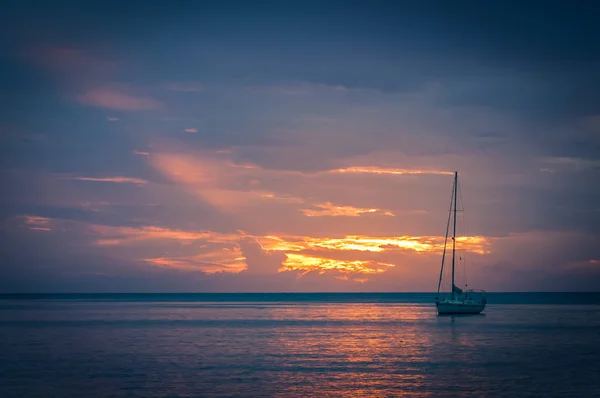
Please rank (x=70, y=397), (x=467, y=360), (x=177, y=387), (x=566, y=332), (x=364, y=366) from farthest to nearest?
(x=566, y=332)
(x=467, y=360)
(x=364, y=366)
(x=177, y=387)
(x=70, y=397)

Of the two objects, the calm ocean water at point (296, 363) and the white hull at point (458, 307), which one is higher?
the white hull at point (458, 307)

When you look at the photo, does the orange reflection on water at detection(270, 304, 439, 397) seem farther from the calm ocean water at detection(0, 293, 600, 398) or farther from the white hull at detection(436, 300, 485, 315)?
the white hull at detection(436, 300, 485, 315)

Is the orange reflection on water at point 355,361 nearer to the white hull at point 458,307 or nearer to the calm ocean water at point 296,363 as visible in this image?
the calm ocean water at point 296,363

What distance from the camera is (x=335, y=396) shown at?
126 feet

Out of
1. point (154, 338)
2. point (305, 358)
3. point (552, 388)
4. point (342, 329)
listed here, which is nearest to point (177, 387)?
point (305, 358)

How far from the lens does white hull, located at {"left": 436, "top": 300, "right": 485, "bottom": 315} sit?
122m

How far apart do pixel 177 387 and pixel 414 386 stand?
14089 millimetres

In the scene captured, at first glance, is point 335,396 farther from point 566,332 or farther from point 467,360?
point 566,332

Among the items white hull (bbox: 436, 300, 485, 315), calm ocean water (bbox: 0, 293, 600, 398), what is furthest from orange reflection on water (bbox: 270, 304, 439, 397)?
white hull (bbox: 436, 300, 485, 315)

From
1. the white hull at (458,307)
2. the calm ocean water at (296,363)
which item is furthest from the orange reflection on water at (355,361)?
the white hull at (458,307)

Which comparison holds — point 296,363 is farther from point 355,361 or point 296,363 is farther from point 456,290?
point 456,290

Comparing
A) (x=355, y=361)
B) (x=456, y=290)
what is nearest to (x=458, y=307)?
(x=456, y=290)

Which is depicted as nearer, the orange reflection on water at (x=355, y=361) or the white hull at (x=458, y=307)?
the orange reflection on water at (x=355, y=361)

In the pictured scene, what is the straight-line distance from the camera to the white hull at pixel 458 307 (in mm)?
121562
